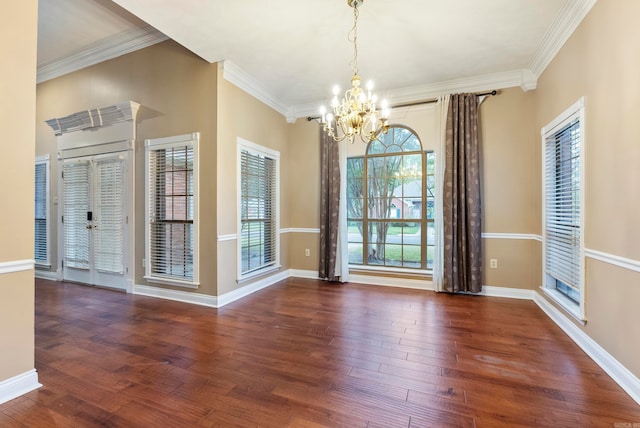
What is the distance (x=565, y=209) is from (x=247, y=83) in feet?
13.8

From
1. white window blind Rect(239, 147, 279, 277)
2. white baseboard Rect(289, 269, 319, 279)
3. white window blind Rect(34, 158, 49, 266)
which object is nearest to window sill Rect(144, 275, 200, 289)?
white window blind Rect(239, 147, 279, 277)

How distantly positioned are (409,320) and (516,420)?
1.56m

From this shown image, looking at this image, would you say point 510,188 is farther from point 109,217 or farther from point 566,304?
point 109,217

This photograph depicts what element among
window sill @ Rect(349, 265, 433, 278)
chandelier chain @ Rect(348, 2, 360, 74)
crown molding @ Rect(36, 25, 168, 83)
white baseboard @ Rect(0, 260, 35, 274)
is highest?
crown molding @ Rect(36, 25, 168, 83)

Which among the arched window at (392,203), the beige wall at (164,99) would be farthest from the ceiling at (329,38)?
the arched window at (392,203)

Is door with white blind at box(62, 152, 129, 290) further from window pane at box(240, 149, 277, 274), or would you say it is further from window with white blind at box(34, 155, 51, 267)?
window pane at box(240, 149, 277, 274)

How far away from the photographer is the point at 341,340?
8.89ft

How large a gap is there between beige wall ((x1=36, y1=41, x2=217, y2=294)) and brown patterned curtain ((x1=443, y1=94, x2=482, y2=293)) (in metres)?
3.24

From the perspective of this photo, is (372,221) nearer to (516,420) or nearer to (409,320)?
(409,320)

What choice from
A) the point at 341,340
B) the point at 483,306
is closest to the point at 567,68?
the point at 483,306

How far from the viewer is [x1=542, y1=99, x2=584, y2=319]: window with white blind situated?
106 inches

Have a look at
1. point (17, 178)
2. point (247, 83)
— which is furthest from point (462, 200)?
point (17, 178)

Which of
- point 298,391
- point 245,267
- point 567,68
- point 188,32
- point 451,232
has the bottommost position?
point 298,391

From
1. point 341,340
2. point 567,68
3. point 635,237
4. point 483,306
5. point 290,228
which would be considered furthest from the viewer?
point 290,228
